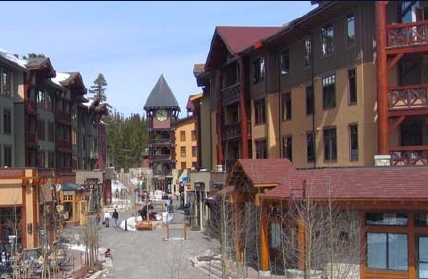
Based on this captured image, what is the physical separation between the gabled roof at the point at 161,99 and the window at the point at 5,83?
195 ft

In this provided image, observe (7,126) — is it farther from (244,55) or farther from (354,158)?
(354,158)

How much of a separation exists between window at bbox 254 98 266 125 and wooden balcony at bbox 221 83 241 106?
8.16ft

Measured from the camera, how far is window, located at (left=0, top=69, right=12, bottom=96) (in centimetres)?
4778

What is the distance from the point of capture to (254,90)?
131 feet

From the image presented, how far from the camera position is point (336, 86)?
2966 centimetres

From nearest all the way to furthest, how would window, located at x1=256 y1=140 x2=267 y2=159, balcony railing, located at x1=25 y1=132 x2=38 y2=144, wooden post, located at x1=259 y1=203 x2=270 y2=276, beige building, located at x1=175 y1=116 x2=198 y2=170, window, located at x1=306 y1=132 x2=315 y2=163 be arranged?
1. wooden post, located at x1=259 y1=203 x2=270 y2=276
2. window, located at x1=306 y1=132 x2=315 y2=163
3. window, located at x1=256 y1=140 x2=267 y2=159
4. balcony railing, located at x1=25 y1=132 x2=38 y2=144
5. beige building, located at x1=175 y1=116 x2=198 y2=170

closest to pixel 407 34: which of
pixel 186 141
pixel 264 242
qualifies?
pixel 264 242

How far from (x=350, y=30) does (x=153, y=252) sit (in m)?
19.6

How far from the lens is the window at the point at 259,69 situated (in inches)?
1512

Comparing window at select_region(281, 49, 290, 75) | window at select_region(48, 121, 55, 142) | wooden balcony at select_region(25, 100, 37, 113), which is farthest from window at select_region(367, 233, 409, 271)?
window at select_region(48, 121, 55, 142)

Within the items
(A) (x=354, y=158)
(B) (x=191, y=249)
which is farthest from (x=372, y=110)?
(B) (x=191, y=249)

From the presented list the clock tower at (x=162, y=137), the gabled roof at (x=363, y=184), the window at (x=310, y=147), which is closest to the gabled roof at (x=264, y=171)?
the gabled roof at (x=363, y=184)

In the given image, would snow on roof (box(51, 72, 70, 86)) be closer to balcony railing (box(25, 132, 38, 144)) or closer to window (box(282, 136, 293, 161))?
balcony railing (box(25, 132, 38, 144))

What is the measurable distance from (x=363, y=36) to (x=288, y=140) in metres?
9.81
